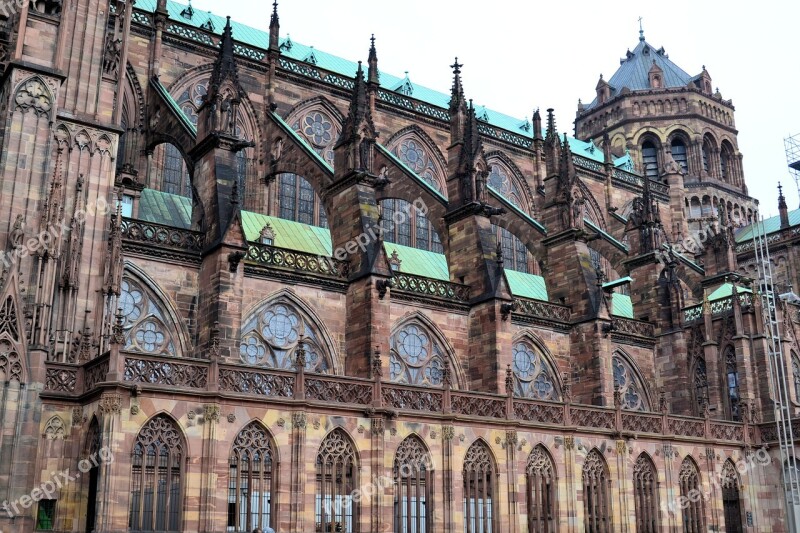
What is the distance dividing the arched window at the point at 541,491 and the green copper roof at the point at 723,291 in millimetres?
15158

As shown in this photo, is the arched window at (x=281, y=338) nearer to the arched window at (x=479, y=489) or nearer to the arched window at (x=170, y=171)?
the arched window at (x=479, y=489)

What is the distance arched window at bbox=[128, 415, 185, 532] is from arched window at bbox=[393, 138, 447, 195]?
23.4 metres

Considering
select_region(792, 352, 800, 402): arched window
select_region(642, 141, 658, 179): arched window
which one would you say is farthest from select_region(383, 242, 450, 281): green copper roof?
select_region(642, 141, 658, 179): arched window

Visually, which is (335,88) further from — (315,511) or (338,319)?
(315,511)

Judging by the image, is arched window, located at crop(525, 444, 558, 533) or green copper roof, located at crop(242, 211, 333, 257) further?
green copper roof, located at crop(242, 211, 333, 257)

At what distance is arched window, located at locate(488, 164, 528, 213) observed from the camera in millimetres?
43441

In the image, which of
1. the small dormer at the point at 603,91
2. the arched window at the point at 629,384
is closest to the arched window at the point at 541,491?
the arched window at the point at 629,384

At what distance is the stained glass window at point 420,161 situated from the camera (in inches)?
1588

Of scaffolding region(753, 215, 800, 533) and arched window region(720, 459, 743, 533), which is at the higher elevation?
scaffolding region(753, 215, 800, 533)

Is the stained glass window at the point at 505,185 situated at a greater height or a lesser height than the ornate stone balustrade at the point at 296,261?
greater

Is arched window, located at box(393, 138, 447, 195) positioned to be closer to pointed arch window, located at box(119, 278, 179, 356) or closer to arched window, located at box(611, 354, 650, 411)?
arched window, located at box(611, 354, 650, 411)

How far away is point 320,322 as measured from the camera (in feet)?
90.9

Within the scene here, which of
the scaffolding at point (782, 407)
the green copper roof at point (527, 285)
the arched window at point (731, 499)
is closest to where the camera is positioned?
the arched window at point (731, 499)

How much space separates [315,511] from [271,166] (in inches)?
648
